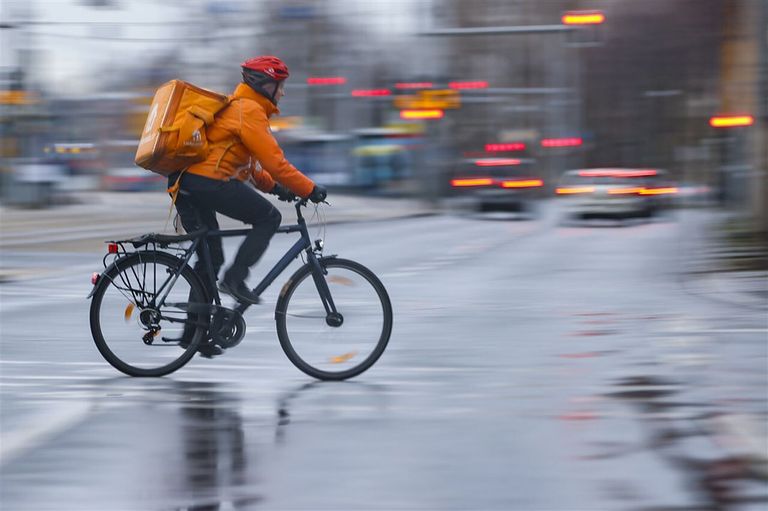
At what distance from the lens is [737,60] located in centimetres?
4750

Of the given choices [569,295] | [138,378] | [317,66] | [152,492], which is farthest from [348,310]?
[317,66]

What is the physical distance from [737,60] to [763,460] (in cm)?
4359

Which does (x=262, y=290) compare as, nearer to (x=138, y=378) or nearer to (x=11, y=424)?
(x=138, y=378)

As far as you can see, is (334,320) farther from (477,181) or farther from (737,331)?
(477,181)

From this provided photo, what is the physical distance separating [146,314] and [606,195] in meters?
24.9

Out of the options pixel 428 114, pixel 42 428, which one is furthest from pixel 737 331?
pixel 428 114

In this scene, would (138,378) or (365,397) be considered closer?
(365,397)

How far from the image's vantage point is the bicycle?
8.04 metres

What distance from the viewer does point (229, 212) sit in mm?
8070

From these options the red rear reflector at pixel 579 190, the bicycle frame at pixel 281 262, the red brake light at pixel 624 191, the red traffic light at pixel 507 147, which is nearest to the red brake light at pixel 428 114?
the red traffic light at pixel 507 147

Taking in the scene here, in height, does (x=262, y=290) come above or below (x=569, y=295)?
above

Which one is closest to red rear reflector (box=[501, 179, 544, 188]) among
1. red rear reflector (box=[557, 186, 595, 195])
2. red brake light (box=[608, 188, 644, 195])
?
red rear reflector (box=[557, 186, 595, 195])

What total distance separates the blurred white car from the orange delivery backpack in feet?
81.0

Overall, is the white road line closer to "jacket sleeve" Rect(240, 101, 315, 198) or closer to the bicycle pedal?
the bicycle pedal
